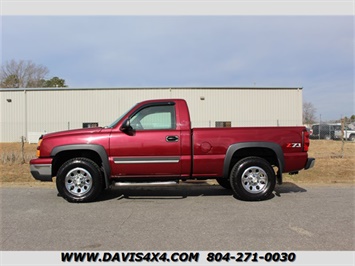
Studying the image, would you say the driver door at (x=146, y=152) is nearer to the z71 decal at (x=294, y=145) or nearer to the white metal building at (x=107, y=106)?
the z71 decal at (x=294, y=145)

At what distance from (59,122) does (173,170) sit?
27.0 metres

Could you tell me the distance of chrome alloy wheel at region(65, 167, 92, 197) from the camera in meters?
6.07

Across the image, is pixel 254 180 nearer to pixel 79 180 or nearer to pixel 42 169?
pixel 79 180

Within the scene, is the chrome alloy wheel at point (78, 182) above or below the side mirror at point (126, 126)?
below

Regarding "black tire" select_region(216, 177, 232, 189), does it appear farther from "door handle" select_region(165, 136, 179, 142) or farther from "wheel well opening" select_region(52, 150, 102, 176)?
"wheel well opening" select_region(52, 150, 102, 176)

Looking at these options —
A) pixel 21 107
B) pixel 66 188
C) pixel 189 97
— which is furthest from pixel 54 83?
pixel 66 188

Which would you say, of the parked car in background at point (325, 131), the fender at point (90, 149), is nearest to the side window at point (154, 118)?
the fender at point (90, 149)

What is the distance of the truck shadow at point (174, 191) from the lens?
659 cm

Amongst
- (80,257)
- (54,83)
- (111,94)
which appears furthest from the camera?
(54,83)

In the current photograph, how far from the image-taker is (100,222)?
4.88 meters

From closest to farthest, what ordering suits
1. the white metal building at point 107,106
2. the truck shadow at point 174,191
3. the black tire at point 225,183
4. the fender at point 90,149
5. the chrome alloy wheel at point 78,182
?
1. the fender at point 90,149
2. the chrome alloy wheel at point 78,182
3. the truck shadow at point 174,191
4. the black tire at point 225,183
5. the white metal building at point 107,106

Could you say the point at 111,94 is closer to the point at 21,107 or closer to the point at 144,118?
the point at 21,107

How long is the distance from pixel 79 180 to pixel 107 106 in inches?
985

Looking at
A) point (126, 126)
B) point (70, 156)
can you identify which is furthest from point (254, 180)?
point (70, 156)
